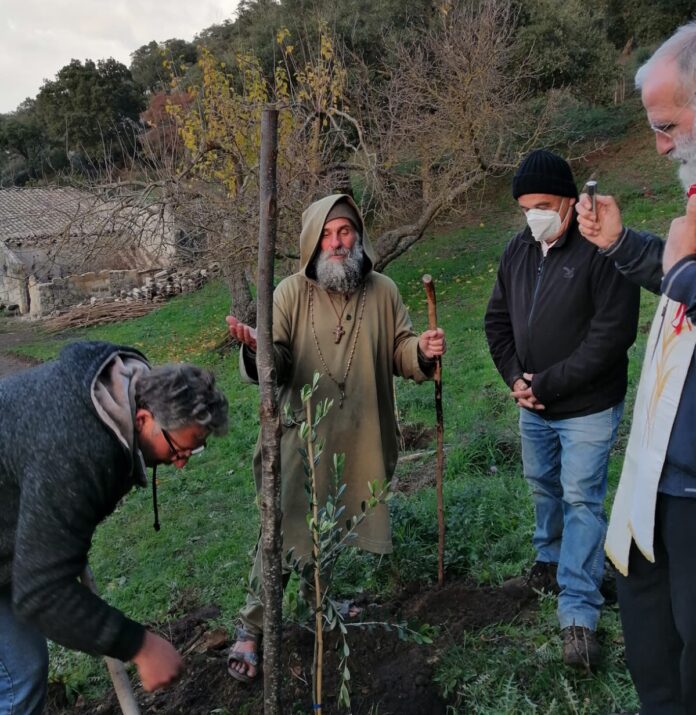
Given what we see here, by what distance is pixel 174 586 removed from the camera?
4648 mm

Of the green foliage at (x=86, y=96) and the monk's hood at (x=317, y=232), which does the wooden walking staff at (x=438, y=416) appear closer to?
the monk's hood at (x=317, y=232)

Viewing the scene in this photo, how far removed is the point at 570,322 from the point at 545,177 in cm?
64

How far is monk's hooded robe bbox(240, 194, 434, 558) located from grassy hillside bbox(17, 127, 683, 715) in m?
0.74

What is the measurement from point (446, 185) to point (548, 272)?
10.5 m

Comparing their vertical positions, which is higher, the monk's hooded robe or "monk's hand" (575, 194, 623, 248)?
"monk's hand" (575, 194, 623, 248)

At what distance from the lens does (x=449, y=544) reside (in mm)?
3988

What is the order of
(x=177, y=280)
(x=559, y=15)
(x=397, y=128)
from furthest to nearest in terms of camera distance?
(x=177, y=280), (x=559, y=15), (x=397, y=128)

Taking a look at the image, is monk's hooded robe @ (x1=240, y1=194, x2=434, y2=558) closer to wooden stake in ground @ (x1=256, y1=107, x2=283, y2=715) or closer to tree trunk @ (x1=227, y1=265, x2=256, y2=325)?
wooden stake in ground @ (x1=256, y1=107, x2=283, y2=715)

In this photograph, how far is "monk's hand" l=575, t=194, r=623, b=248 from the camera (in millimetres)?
2211

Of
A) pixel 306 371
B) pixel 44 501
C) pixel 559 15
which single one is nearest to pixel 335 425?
pixel 306 371

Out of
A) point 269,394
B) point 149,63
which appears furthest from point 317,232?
point 149,63

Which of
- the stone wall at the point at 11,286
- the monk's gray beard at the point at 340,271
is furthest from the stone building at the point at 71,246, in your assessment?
the monk's gray beard at the point at 340,271

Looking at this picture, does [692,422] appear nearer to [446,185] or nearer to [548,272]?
[548,272]

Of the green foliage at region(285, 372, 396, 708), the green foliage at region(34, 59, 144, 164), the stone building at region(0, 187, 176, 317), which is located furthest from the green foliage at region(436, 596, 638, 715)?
the green foliage at region(34, 59, 144, 164)
